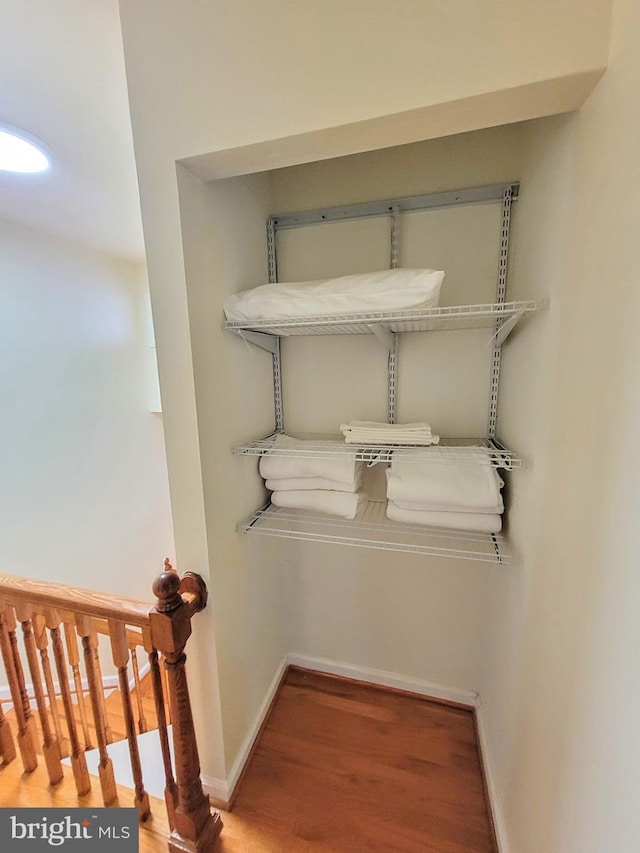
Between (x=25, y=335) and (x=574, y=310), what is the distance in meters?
2.69

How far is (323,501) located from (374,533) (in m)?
0.36

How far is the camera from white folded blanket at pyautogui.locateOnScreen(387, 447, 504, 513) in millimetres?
1088

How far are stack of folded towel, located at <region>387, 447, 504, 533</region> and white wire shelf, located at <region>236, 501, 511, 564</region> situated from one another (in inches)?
3.4

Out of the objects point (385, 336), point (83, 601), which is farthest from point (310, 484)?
→ point (83, 601)

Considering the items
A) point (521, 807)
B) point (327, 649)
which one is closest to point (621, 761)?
point (521, 807)

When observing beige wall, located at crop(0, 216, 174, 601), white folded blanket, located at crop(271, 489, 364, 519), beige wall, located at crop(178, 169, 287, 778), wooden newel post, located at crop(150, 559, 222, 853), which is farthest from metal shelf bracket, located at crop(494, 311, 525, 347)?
beige wall, located at crop(0, 216, 174, 601)

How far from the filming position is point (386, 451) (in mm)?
1182

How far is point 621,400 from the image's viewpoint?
57cm

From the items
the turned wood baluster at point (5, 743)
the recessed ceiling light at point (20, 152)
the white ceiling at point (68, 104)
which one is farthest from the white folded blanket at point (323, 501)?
the recessed ceiling light at point (20, 152)

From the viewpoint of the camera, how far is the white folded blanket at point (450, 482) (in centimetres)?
109

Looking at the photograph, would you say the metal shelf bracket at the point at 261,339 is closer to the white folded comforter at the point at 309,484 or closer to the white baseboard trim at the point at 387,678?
the white folded comforter at the point at 309,484

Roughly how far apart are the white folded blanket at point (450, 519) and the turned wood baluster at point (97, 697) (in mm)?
1036

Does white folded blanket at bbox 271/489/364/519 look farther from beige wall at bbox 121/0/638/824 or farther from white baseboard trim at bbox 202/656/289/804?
white baseboard trim at bbox 202/656/289/804

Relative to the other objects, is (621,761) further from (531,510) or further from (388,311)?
(388,311)
